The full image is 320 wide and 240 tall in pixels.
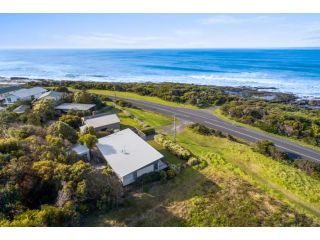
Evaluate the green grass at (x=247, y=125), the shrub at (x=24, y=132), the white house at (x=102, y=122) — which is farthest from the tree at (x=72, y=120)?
the green grass at (x=247, y=125)

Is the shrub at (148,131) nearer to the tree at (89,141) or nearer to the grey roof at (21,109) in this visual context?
the tree at (89,141)

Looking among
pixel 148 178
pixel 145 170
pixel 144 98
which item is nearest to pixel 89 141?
pixel 145 170

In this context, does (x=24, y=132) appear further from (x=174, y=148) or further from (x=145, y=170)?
(x=174, y=148)

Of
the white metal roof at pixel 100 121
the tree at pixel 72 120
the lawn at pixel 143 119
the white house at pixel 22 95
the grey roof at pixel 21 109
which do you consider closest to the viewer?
the white metal roof at pixel 100 121

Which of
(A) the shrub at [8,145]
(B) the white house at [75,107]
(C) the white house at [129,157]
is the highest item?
(A) the shrub at [8,145]

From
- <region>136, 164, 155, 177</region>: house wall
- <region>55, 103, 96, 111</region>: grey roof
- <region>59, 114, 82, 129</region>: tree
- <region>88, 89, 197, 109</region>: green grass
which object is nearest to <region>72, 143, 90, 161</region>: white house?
<region>136, 164, 155, 177</region>: house wall

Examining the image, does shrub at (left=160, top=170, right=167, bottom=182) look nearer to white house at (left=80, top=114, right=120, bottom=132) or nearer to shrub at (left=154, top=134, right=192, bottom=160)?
shrub at (left=154, top=134, right=192, bottom=160)

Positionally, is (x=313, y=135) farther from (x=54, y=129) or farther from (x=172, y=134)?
(x=54, y=129)
